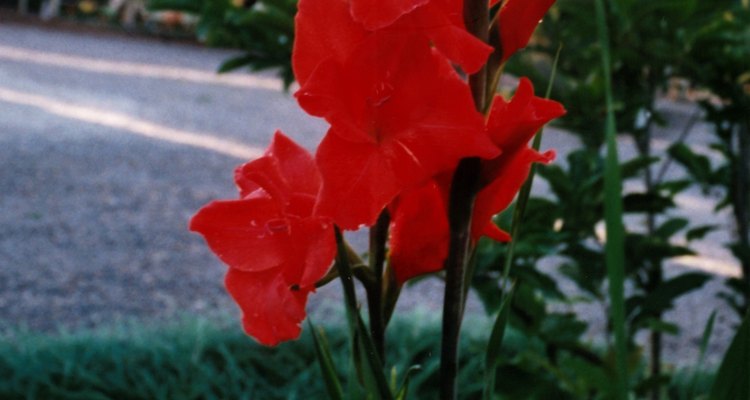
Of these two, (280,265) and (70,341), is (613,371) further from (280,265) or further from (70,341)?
(70,341)

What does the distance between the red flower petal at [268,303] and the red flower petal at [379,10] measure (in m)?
0.17

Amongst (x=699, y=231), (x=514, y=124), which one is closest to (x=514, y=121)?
(x=514, y=124)

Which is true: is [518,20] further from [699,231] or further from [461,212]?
[699,231]

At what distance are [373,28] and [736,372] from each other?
0.31m

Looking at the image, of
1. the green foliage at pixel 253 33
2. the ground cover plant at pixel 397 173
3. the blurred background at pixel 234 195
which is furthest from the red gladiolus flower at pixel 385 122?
the green foliage at pixel 253 33

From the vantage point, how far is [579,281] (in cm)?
182

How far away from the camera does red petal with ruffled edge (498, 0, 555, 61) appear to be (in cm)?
56

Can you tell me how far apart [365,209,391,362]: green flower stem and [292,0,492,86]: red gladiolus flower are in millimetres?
102

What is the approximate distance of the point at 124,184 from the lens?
19.4ft

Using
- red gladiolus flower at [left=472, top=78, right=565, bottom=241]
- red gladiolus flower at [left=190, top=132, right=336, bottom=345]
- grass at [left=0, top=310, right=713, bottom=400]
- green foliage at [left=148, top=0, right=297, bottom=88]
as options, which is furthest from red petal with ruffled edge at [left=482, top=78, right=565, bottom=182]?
grass at [left=0, top=310, right=713, bottom=400]

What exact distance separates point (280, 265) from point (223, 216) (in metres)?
0.05

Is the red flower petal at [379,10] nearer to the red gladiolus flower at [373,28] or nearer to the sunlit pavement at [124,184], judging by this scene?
the red gladiolus flower at [373,28]

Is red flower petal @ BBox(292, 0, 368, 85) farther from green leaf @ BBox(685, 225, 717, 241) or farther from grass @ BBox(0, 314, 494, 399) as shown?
green leaf @ BBox(685, 225, 717, 241)

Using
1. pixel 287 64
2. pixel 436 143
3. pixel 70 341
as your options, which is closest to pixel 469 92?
pixel 436 143
